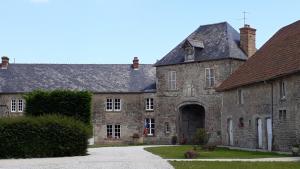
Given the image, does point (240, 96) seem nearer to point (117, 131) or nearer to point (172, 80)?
point (172, 80)

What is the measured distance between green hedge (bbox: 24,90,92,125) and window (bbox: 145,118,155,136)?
20.7 m

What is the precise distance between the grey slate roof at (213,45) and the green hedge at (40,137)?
2121 centimetres

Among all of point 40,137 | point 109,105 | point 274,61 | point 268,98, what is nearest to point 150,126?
point 109,105

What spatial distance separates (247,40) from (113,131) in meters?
16.6

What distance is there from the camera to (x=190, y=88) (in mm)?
49094

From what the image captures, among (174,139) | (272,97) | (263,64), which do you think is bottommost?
(174,139)

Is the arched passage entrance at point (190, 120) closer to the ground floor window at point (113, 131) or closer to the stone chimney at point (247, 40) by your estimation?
the stone chimney at point (247, 40)

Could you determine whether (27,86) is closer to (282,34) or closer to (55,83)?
(55,83)

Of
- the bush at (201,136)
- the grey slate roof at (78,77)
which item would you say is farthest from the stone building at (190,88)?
the bush at (201,136)

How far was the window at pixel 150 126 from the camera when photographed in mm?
53188

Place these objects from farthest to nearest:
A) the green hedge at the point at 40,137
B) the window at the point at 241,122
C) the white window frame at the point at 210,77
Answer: the white window frame at the point at 210,77 < the window at the point at 241,122 < the green hedge at the point at 40,137

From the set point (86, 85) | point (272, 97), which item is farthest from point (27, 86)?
point (272, 97)

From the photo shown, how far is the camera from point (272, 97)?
30922 mm

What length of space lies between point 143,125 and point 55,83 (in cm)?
1007
